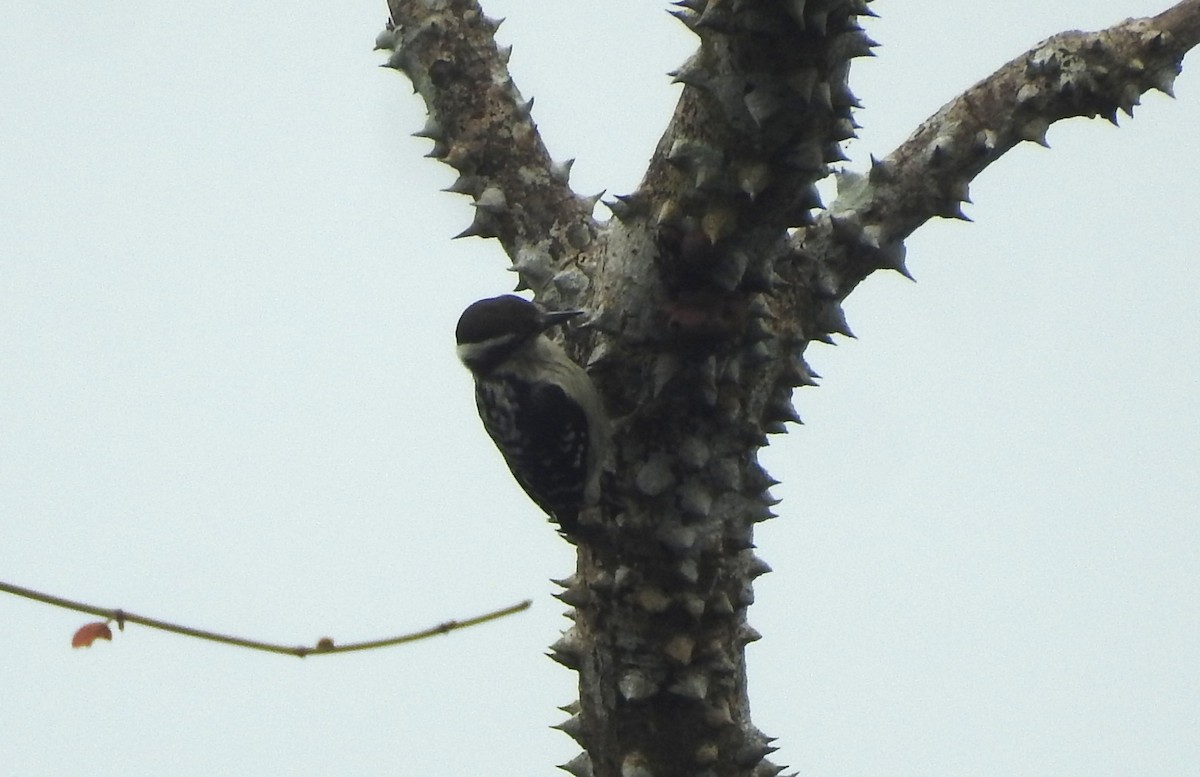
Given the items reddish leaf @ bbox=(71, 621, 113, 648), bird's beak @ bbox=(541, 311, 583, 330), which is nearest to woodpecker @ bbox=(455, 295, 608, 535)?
bird's beak @ bbox=(541, 311, 583, 330)

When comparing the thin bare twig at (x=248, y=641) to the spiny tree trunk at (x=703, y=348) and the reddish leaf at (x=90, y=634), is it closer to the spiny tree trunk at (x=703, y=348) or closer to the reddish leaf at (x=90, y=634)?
the reddish leaf at (x=90, y=634)

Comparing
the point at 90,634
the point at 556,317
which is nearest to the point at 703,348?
the point at 556,317

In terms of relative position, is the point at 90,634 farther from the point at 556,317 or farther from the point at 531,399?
the point at 531,399

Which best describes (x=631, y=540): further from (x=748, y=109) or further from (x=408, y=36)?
(x=408, y=36)

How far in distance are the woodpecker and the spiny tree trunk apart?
36 cm

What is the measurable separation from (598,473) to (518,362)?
5.46 ft

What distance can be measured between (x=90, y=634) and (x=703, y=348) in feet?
5.69

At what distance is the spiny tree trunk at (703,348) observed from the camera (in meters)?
3.63

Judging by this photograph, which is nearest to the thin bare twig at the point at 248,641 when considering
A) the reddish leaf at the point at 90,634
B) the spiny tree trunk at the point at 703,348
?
the reddish leaf at the point at 90,634

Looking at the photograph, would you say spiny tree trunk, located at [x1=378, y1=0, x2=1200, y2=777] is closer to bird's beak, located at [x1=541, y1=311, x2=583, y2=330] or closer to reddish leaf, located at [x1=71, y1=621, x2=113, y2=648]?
bird's beak, located at [x1=541, y1=311, x2=583, y2=330]

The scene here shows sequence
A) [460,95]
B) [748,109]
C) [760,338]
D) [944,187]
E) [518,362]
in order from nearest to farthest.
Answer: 1. [748,109]
2. [760,338]
3. [944,187]
4. [460,95]
5. [518,362]

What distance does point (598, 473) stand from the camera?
13.1 feet

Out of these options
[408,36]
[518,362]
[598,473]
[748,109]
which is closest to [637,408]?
[598,473]

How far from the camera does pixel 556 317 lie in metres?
4.15
